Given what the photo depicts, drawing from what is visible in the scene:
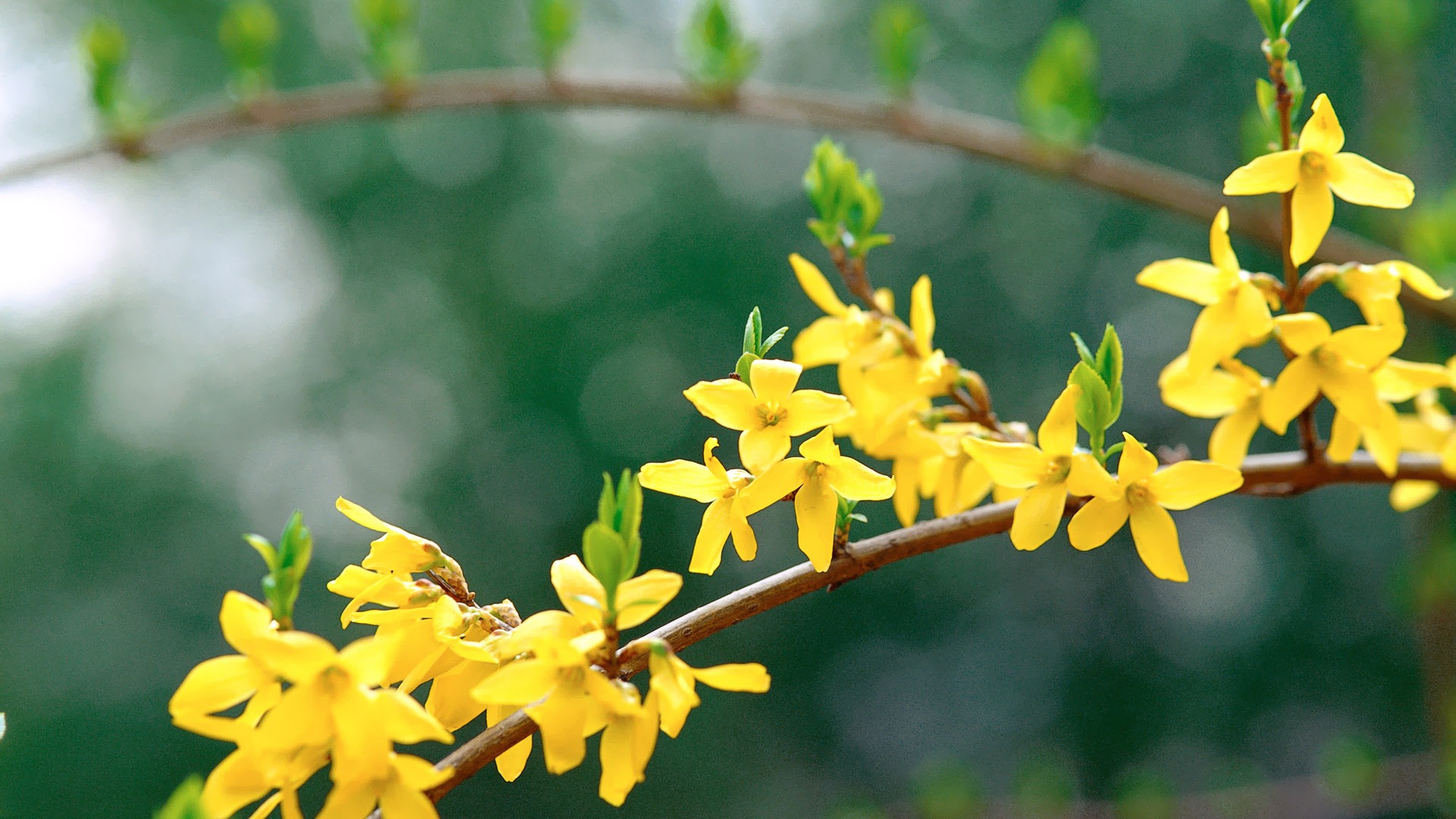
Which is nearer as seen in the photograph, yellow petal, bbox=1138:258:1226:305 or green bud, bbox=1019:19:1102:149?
yellow petal, bbox=1138:258:1226:305

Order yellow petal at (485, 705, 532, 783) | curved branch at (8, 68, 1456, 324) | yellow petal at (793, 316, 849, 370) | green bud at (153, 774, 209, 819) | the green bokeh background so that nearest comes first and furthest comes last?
green bud at (153, 774, 209, 819) < yellow petal at (485, 705, 532, 783) < yellow petal at (793, 316, 849, 370) < curved branch at (8, 68, 1456, 324) < the green bokeh background

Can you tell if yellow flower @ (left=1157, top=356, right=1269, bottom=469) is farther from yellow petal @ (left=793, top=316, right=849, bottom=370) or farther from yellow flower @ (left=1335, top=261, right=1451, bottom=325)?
yellow petal @ (left=793, top=316, right=849, bottom=370)

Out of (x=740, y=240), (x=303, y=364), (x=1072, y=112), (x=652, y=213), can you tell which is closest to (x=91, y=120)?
(x=1072, y=112)

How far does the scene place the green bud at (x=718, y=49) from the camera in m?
1.14

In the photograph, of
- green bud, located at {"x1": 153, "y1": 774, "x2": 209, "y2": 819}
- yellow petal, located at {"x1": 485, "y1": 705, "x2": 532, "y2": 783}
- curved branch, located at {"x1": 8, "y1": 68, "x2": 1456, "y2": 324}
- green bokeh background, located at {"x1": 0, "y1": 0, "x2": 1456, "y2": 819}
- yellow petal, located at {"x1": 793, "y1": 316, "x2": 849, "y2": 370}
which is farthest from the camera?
green bokeh background, located at {"x1": 0, "y1": 0, "x2": 1456, "y2": 819}

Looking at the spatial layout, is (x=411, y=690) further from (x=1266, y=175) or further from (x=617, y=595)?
(x=1266, y=175)

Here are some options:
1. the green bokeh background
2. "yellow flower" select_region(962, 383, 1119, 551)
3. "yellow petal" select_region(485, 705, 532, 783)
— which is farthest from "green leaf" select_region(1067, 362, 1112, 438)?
the green bokeh background

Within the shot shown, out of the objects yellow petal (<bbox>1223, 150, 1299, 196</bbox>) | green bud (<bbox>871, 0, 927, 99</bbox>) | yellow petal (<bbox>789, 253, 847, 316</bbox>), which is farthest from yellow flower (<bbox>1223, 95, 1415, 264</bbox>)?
green bud (<bbox>871, 0, 927, 99</bbox>)

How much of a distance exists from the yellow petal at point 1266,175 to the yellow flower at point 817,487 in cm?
27

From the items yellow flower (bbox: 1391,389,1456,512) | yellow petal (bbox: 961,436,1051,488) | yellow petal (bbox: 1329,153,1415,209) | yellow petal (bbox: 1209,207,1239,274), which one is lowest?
yellow flower (bbox: 1391,389,1456,512)

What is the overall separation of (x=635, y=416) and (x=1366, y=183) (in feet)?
17.3

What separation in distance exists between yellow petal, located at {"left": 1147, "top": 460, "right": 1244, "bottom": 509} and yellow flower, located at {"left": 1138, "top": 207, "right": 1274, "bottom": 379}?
3.3 inches

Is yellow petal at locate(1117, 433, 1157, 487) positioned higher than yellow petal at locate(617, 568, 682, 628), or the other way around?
yellow petal at locate(1117, 433, 1157, 487)

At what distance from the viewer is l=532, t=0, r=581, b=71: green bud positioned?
120cm
